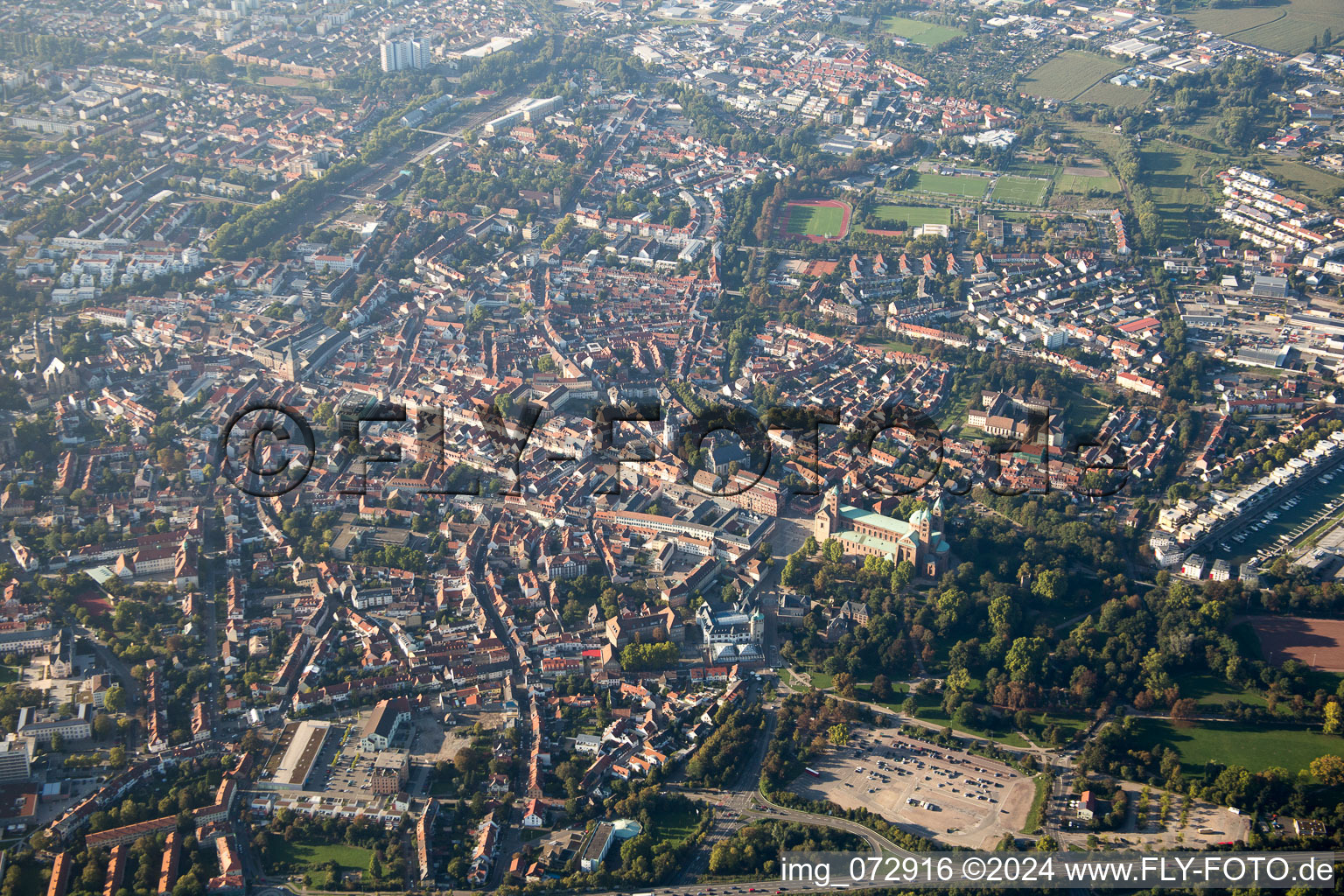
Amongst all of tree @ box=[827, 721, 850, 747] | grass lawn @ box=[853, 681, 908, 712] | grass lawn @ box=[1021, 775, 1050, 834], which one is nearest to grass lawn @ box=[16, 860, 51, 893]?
tree @ box=[827, 721, 850, 747]

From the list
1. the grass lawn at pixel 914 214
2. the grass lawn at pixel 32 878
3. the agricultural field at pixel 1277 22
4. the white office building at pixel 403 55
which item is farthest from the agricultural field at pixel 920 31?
the grass lawn at pixel 32 878

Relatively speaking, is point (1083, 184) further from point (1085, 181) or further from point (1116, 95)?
point (1116, 95)

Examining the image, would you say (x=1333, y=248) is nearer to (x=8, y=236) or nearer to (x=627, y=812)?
(x=627, y=812)

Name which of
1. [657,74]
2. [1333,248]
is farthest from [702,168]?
[1333,248]

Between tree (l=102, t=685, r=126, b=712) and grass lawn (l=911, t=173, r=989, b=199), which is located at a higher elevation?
grass lawn (l=911, t=173, r=989, b=199)

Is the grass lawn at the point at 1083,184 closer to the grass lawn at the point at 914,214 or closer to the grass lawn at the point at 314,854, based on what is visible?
the grass lawn at the point at 914,214

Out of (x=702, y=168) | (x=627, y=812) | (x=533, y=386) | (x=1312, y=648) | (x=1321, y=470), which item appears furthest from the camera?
(x=702, y=168)

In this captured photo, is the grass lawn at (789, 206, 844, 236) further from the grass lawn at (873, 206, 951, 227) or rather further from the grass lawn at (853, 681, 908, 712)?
the grass lawn at (853, 681, 908, 712)
